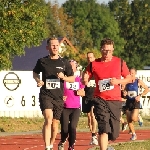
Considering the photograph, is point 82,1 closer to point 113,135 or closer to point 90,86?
point 90,86

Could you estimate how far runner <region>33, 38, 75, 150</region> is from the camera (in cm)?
1495

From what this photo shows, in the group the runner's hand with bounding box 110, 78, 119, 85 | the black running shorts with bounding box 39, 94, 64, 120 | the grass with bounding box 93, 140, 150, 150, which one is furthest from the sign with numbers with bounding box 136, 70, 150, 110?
the runner's hand with bounding box 110, 78, 119, 85

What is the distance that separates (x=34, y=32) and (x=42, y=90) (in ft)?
59.3

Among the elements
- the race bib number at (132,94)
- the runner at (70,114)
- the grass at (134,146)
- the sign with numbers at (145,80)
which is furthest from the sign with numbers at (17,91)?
the runner at (70,114)

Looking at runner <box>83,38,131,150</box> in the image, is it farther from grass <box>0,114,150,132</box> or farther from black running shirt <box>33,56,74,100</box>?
grass <box>0,114,150,132</box>

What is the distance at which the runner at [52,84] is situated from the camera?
1495cm

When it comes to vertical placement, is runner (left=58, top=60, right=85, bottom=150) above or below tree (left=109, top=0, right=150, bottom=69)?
below

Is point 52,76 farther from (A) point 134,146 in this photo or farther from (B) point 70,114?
(A) point 134,146

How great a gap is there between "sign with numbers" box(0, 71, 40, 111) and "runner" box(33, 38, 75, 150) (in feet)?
61.5

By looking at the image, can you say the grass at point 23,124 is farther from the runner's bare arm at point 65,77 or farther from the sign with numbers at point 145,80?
the runner's bare arm at point 65,77

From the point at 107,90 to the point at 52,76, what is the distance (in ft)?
6.66

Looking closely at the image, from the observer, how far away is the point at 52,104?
49.5ft

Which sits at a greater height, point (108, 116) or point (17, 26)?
point (17, 26)

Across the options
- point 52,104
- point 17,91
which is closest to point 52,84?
point 52,104
